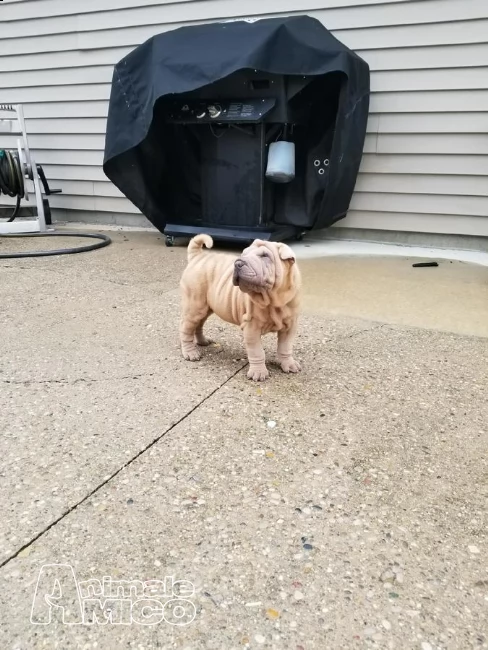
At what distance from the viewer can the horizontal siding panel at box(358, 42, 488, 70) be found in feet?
14.7

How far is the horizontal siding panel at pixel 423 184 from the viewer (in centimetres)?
479

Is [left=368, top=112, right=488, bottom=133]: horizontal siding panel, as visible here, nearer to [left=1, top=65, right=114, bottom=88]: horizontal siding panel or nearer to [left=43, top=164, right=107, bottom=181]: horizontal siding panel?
[left=1, top=65, right=114, bottom=88]: horizontal siding panel

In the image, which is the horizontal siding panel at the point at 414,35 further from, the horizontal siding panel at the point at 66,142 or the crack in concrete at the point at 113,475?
the crack in concrete at the point at 113,475

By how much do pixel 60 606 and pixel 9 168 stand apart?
5.33 meters

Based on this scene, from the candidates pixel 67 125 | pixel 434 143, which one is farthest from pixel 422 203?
pixel 67 125

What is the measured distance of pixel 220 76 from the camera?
409 centimetres

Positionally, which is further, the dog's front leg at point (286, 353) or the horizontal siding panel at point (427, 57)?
the horizontal siding panel at point (427, 57)

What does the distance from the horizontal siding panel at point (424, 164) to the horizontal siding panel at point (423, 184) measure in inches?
1.8

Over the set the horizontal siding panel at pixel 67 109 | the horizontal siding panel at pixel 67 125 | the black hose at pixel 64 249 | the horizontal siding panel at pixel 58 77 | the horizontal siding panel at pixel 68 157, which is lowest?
the black hose at pixel 64 249

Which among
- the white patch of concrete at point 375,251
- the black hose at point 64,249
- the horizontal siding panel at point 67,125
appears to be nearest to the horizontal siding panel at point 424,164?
the white patch of concrete at point 375,251

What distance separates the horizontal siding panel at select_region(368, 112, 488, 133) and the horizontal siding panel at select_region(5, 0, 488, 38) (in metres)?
0.75

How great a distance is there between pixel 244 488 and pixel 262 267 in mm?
818

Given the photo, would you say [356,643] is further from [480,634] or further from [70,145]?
[70,145]

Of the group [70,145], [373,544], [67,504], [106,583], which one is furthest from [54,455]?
[70,145]
